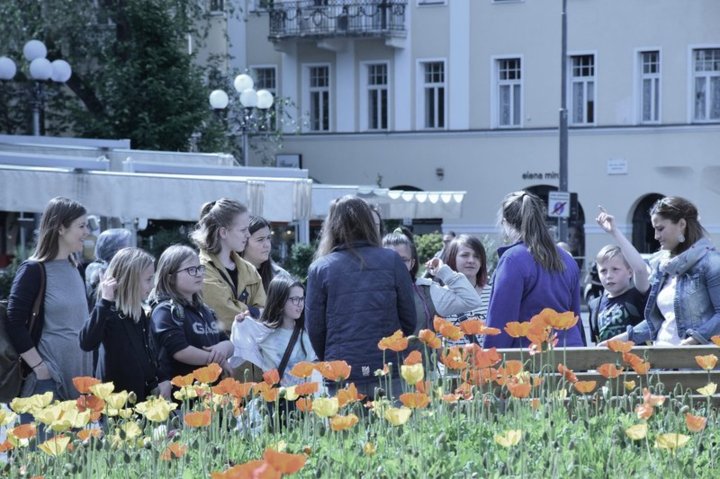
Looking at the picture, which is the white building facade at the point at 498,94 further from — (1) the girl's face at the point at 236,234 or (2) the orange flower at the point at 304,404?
(2) the orange flower at the point at 304,404

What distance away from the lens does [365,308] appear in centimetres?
630

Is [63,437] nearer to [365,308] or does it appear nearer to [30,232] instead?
[365,308]

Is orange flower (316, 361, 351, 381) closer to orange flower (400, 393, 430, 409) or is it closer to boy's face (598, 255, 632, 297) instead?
orange flower (400, 393, 430, 409)

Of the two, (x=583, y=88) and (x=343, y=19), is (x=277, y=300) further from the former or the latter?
(x=343, y=19)

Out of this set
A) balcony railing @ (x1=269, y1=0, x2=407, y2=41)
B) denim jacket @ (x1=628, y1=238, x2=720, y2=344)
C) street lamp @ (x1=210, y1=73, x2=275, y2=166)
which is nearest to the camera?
denim jacket @ (x1=628, y1=238, x2=720, y2=344)

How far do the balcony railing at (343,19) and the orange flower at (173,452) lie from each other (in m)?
35.4

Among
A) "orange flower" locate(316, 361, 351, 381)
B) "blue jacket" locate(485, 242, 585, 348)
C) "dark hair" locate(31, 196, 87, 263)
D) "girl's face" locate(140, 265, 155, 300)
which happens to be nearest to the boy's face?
"blue jacket" locate(485, 242, 585, 348)

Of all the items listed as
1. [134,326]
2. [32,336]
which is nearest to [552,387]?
[134,326]

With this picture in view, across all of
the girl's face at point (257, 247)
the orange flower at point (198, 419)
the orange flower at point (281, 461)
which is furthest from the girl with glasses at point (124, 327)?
the orange flower at point (281, 461)

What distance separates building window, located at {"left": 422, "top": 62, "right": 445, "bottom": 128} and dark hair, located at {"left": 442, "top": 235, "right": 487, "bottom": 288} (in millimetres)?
31184

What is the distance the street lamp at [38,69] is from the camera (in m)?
24.5

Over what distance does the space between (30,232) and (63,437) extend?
845 inches

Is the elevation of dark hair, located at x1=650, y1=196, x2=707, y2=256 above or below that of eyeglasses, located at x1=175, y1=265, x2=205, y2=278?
above

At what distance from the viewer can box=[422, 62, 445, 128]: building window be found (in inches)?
1559
